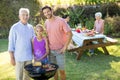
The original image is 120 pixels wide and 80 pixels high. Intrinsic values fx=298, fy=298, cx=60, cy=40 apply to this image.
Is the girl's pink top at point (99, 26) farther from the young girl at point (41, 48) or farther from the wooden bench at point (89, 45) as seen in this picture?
the young girl at point (41, 48)

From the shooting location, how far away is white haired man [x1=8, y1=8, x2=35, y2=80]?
5008 millimetres

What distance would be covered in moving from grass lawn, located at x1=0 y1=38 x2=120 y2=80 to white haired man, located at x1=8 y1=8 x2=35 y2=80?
74.6 inches

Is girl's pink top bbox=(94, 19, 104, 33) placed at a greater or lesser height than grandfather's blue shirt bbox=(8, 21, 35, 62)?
lesser

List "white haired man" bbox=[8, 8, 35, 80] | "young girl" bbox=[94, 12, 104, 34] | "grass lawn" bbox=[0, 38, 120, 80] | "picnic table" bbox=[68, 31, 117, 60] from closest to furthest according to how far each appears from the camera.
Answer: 1. "white haired man" bbox=[8, 8, 35, 80]
2. "grass lawn" bbox=[0, 38, 120, 80]
3. "picnic table" bbox=[68, 31, 117, 60]
4. "young girl" bbox=[94, 12, 104, 34]

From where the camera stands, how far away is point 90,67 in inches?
302

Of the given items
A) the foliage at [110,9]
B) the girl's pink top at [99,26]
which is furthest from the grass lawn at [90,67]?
the foliage at [110,9]

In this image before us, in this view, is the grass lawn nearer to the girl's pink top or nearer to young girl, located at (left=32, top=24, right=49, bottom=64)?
the girl's pink top

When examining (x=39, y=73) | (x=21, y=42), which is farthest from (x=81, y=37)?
(x=39, y=73)

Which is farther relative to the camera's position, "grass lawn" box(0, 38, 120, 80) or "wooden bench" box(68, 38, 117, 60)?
"wooden bench" box(68, 38, 117, 60)

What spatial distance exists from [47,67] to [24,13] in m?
0.97

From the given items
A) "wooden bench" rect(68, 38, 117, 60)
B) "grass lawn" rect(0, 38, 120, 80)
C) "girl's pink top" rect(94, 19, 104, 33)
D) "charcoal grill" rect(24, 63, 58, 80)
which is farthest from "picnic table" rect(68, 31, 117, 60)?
"charcoal grill" rect(24, 63, 58, 80)

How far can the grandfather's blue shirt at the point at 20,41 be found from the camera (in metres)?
5.02

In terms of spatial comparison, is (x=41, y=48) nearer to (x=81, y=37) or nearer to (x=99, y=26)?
(x=81, y=37)

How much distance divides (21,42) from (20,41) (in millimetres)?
24
